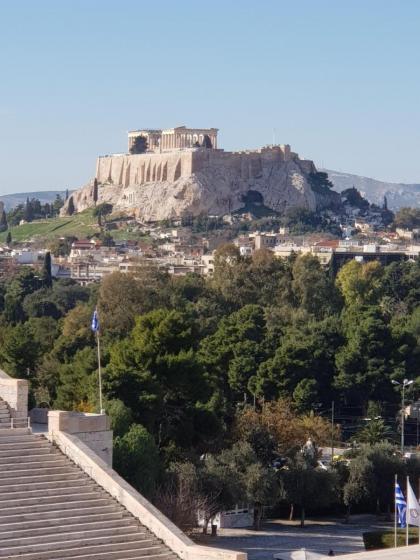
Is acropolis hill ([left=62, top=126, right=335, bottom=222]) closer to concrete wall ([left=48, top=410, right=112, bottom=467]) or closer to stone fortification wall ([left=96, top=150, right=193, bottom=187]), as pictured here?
stone fortification wall ([left=96, top=150, right=193, bottom=187])

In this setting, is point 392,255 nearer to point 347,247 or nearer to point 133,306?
point 347,247

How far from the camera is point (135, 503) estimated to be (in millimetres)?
21938

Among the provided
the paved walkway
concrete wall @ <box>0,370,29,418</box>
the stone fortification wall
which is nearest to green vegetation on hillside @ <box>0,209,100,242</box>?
the stone fortification wall

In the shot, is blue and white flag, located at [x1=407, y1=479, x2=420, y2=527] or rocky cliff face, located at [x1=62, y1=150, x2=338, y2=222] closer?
blue and white flag, located at [x1=407, y1=479, x2=420, y2=527]

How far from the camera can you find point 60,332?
2356 inches

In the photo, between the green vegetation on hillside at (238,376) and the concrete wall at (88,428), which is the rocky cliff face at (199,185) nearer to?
the green vegetation on hillside at (238,376)

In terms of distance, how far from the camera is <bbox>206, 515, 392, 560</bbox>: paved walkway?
96.6ft

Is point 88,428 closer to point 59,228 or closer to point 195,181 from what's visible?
point 195,181

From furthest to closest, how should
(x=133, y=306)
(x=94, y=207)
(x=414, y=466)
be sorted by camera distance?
1. (x=94, y=207)
2. (x=133, y=306)
3. (x=414, y=466)

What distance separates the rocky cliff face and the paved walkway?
130295mm

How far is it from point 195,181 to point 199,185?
586mm

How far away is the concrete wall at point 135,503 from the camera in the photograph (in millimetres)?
20609

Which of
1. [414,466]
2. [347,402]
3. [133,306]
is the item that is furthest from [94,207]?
[414,466]

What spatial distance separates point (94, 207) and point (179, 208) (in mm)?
14415
